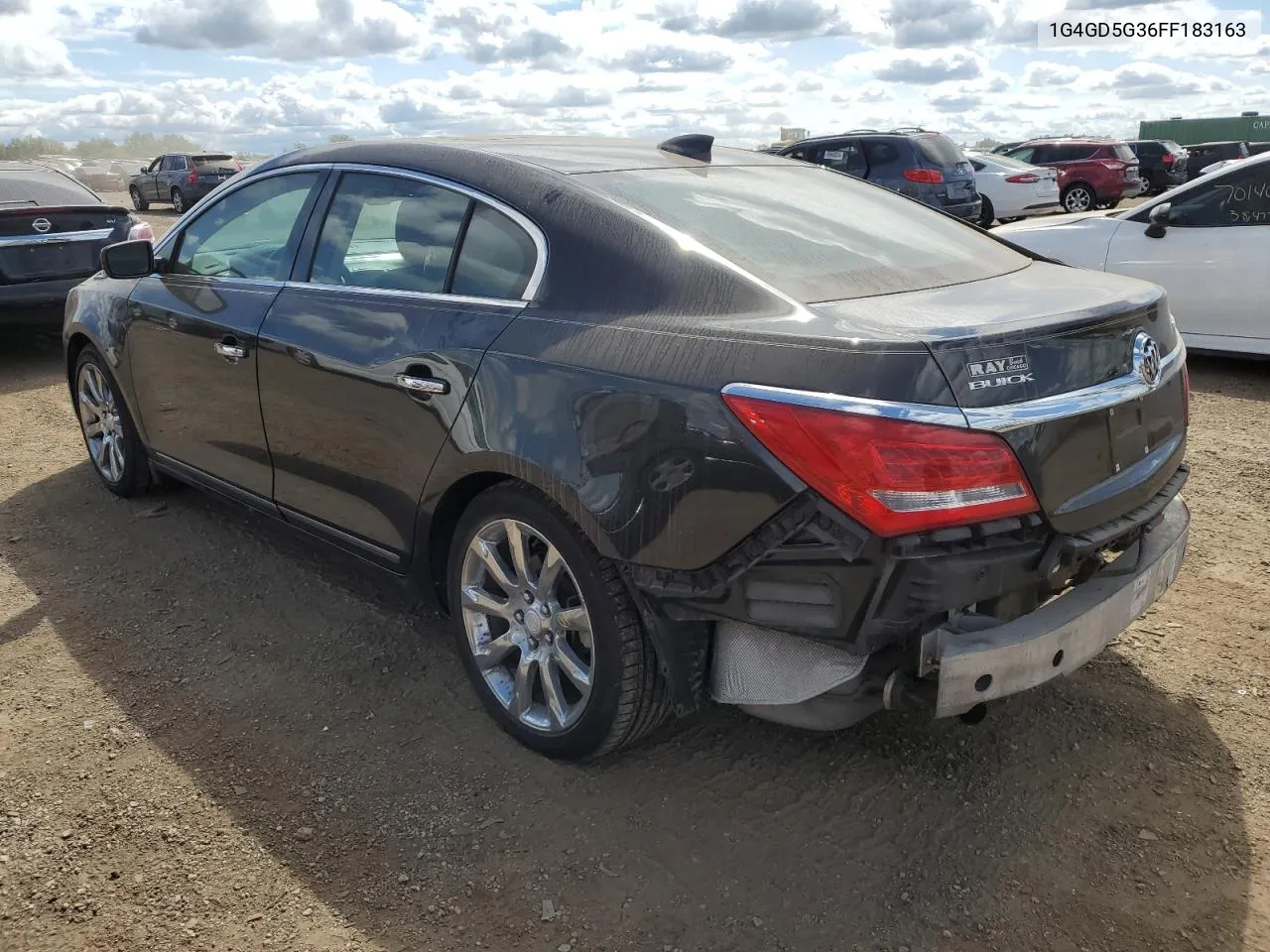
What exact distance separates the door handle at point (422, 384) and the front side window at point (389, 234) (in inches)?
11.1

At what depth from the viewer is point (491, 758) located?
3.03 m

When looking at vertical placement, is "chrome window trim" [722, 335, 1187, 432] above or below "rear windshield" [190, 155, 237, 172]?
below

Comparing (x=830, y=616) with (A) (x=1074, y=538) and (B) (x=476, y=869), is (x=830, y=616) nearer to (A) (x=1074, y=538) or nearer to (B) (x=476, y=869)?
(A) (x=1074, y=538)

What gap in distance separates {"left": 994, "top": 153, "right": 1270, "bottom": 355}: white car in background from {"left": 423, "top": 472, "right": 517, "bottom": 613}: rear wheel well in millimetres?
5154

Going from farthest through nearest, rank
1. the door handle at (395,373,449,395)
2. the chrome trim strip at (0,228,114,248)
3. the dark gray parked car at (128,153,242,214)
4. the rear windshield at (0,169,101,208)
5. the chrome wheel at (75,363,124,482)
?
the dark gray parked car at (128,153,242,214)
the rear windshield at (0,169,101,208)
the chrome trim strip at (0,228,114,248)
the chrome wheel at (75,363,124,482)
the door handle at (395,373,449,395)

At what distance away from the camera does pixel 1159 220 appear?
7.45 meters

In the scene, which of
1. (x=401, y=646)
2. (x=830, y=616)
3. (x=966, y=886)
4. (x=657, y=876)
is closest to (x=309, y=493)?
(x=401, y=646)

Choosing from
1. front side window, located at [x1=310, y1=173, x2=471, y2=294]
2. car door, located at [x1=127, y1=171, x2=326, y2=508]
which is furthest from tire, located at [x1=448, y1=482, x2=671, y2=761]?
car door, located at [x1=127, y1=171, x2=326, y2=508]

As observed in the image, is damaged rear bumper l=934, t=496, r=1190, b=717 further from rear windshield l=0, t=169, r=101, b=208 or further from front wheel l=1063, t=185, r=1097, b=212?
front wheel l=1063, t=185, r=1097, b=212

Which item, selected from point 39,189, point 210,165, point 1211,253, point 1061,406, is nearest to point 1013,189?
point 1211,253

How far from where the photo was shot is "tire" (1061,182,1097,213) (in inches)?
850

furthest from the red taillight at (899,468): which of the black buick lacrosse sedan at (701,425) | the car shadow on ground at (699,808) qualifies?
the car shadow on ground at (699,808)

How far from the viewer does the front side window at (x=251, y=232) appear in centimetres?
373

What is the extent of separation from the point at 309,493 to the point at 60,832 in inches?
50.1
